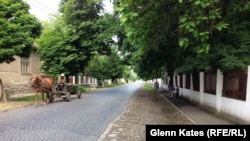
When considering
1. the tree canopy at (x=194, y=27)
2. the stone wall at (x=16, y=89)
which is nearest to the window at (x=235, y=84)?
the tree canopy at (x=194, y=27)

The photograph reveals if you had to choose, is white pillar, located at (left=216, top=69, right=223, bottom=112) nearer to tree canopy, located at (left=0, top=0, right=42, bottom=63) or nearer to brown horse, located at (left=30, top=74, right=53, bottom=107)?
brown horse, located at (left=30, top=74, right=53, bottom=107)

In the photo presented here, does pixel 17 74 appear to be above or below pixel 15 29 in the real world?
below

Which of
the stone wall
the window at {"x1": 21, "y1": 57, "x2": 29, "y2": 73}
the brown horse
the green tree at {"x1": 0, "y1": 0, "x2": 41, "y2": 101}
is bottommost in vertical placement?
the stone wall

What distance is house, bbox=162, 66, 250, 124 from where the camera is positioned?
15.4m

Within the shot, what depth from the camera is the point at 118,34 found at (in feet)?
120

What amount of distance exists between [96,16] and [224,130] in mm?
40793

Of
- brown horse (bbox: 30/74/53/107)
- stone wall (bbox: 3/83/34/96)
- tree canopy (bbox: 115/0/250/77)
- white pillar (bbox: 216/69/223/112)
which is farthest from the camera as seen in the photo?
stone wall (bbox: 3/83/34/96)

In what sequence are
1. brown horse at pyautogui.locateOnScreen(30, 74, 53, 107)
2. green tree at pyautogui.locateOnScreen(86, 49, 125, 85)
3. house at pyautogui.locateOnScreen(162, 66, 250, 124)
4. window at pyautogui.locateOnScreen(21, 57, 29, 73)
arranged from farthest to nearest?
green tree at pyautogui.locateOnScreen(86, 49, 125, 85), window at pyautogui.locateOnScreen(21, 57, 29, 73), brown horse at pyautogui.locateOnScreen(30, 74, 53, 107), house at pyautogui.locateOnScreen(162, 66, 250, 124)

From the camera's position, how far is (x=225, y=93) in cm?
1853

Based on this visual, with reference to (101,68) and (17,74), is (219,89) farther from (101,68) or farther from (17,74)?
(101,68)

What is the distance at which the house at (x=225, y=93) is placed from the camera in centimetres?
1536

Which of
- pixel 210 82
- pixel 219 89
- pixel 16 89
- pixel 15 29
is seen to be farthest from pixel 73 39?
pixel 219 89

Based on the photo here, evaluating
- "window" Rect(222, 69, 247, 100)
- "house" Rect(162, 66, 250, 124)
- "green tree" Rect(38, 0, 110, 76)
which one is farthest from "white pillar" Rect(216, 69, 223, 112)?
"green tree" Rect(38, 0, 110, 76)

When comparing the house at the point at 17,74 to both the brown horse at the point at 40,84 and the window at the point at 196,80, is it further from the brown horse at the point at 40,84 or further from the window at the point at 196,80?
the window at the point at 196,80
